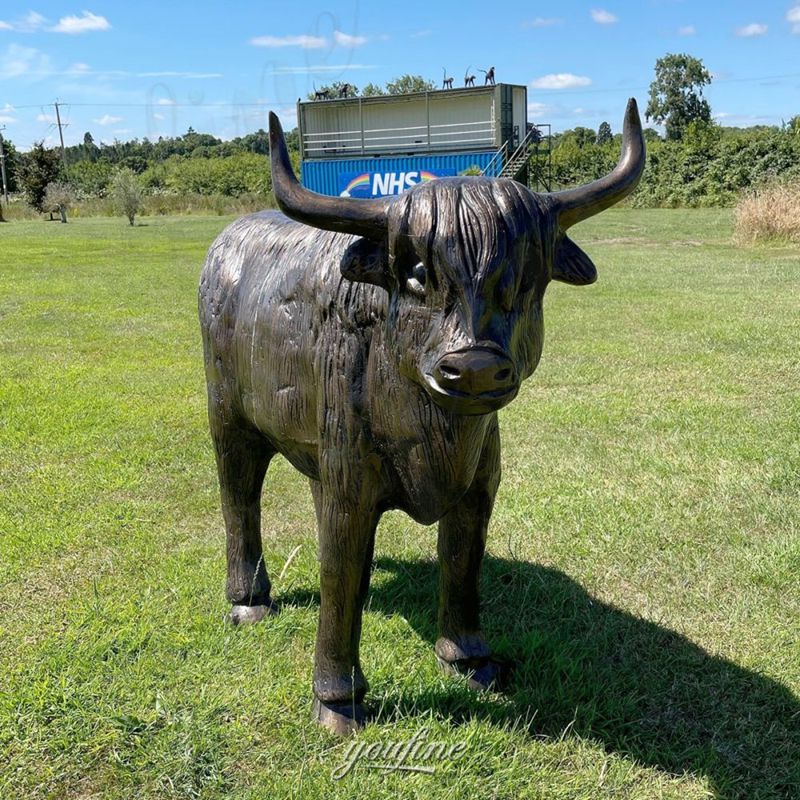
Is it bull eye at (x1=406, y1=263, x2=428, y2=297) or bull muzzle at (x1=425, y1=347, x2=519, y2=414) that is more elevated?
bull eye at (x1=406, y1=263, x2=428, y2=297)

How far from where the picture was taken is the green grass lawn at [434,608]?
2746 mm

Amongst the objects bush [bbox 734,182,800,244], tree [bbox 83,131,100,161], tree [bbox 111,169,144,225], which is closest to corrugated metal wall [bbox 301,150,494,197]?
tree [bbox 111,169,144,225]

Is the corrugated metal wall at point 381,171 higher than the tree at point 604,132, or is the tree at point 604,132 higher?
the tree at point 604,132

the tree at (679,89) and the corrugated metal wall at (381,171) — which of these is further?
the tree at (679,89)

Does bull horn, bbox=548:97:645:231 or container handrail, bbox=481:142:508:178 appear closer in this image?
bull horn, bbox=548:97:645:231

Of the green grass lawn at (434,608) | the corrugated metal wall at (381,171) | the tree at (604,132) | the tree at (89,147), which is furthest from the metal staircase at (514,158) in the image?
the tree at (89,147)

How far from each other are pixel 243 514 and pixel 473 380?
1.88 meters

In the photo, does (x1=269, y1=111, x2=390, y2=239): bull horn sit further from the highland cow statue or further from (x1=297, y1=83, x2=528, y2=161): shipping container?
(x1=297, y1=83, x2=528, y2=161): shipping container

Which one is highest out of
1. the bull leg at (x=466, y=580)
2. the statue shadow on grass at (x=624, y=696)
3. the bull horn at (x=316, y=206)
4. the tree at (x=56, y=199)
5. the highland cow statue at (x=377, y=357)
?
the tree at (x=56, y=199)

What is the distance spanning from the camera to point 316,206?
84.7 inches

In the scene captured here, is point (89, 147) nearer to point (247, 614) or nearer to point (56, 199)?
point (56, 199)

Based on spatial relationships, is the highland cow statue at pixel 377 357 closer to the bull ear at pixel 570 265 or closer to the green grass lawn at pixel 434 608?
the bull ear at pixel 570 265

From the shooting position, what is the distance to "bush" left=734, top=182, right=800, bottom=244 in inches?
698

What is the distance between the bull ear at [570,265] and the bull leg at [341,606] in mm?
961
